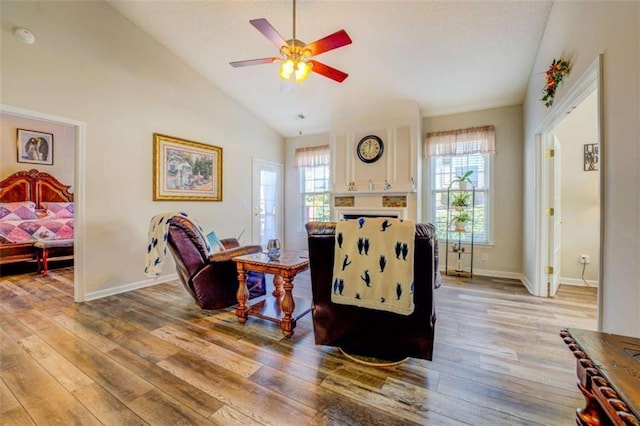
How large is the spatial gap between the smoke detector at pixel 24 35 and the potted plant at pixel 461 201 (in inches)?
221

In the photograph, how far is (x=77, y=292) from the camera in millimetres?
3287

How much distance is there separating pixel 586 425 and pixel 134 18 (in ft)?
17.3

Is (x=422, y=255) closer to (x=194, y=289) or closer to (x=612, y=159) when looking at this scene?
(x=612, y=159)

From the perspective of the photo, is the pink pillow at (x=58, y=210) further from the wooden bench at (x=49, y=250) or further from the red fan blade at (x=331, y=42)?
the red fan blade at (x=331, y=42)

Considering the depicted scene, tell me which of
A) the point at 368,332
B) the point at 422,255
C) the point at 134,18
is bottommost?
the point at 368,332

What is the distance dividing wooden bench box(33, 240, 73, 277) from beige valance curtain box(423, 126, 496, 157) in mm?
6283

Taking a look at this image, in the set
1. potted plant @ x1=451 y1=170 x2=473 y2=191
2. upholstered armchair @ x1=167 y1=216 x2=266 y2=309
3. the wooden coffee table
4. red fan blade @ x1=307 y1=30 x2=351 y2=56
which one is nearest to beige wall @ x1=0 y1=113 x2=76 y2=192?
upholstered armchair @ x1=167 y1=216 x2=266 y2=309

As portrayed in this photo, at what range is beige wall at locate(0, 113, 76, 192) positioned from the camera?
5203mm

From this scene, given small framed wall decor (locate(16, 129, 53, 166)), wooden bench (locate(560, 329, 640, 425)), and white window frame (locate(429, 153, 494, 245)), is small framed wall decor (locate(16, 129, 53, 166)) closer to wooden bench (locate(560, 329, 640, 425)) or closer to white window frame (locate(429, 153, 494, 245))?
white window frame (locate(429, 153, 494, 245))

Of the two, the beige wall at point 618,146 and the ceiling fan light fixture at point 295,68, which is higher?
the ceiling fan light fixture at point 295,68

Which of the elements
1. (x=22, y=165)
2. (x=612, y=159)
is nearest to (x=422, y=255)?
(x=612, y=159)

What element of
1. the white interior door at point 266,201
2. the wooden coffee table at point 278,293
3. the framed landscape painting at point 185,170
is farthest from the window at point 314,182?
the wooden coffee table at point 278,293

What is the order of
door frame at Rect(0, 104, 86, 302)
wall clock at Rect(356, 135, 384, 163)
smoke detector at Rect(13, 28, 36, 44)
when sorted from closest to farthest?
smoke detector at Rect(13, 28, 36, 44)
door frame at Rect(0, 104, 86, 302)
wall clock at Rect(356, 135, 384, 163)

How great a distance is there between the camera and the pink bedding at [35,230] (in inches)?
180
